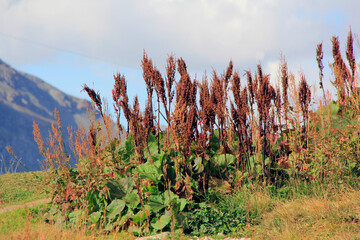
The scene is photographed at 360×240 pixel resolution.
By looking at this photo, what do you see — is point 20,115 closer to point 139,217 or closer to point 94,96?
point 94,96

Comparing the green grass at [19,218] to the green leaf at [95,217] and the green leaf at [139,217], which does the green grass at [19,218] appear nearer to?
the green leaf at [95,217]

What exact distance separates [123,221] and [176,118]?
1955 mm

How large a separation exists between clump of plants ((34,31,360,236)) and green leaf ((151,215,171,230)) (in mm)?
16

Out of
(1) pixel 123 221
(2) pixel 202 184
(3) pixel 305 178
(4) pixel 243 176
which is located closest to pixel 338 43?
(3) pixel 305 178

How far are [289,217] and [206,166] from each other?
1859 millimetres

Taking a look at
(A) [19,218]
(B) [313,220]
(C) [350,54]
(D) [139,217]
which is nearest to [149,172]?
(D) [139,217]

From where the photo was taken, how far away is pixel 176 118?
19.2 ft

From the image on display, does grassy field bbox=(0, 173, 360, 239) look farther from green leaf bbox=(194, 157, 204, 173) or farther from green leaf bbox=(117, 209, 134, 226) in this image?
green leaf bbox=(194, 157, 204, 173)

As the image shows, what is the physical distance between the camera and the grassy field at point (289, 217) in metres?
5.10

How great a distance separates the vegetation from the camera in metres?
5.80

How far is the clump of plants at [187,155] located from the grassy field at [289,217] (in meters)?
0.23

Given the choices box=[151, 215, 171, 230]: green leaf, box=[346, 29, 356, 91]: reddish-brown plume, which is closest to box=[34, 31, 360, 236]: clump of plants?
box=[151, 215, 171, 230]: green leaf

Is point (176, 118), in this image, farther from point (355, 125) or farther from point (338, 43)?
point (338, 43)

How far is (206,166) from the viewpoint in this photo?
685 cm
